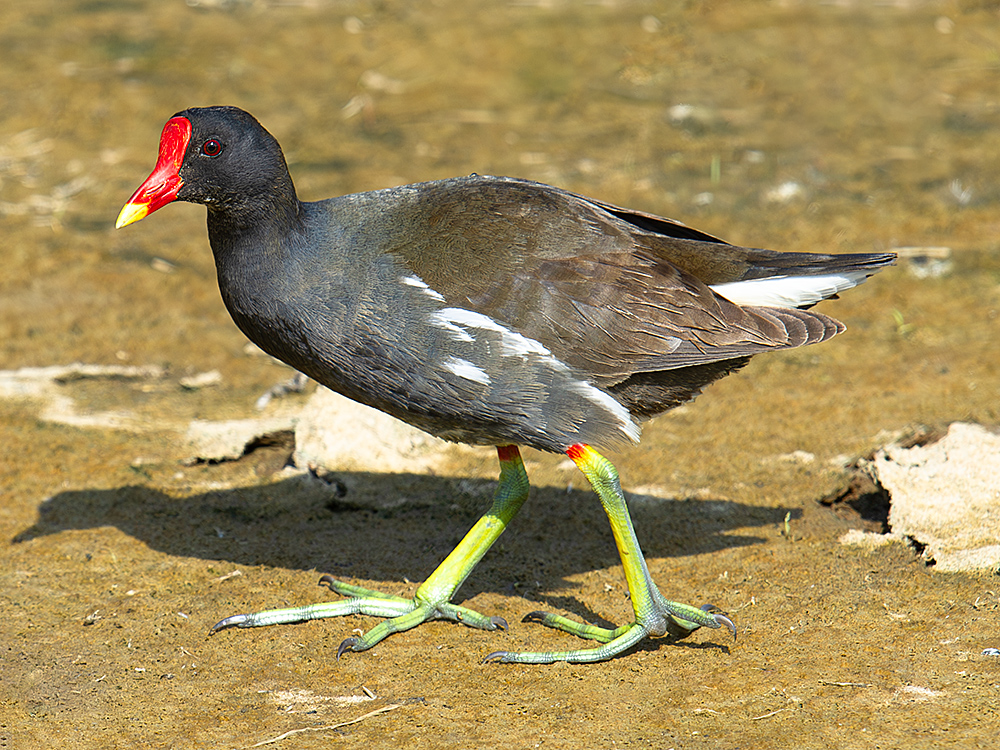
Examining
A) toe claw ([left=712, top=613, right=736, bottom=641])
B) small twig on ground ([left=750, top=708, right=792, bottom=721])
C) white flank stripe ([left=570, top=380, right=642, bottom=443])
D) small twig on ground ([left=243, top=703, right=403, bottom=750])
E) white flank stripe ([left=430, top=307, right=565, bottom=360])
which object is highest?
white flank stripe ([left=430, top=307, right=565, bottom=360])

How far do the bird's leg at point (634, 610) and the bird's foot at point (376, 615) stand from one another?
28 cm

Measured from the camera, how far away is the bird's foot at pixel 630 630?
3416 millimetres

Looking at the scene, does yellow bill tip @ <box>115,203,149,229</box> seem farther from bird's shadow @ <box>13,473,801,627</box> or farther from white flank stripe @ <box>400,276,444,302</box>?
bird's shadow @ <box>13,473,801,627</box>

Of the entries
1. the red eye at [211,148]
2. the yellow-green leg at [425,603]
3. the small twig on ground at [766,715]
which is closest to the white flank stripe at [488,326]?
the yellow-green leg at [425,603]

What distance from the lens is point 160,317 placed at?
5.96 m

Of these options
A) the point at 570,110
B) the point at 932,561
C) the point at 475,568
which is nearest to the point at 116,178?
the point at 570,110

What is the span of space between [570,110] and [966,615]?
556 cm

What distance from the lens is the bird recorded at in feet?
11.3

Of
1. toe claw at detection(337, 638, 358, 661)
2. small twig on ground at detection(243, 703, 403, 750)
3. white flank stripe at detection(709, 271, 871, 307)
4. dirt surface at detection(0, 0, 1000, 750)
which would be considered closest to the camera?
small twig on ground at detection(243, 703, 403, 750)

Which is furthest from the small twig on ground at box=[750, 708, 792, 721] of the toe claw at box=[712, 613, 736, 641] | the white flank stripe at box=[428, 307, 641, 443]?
the white flank stripe at box=[428, 307, 641, 443]

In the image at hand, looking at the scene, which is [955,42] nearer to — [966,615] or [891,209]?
[891,209]

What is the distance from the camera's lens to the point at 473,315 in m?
3.46

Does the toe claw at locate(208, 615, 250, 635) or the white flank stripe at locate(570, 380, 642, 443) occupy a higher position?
the white flank stripe at locate(570, 380, 642, 443)

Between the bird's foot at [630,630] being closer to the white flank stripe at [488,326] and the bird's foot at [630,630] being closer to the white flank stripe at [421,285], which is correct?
the white flank stripe at [488,326]
